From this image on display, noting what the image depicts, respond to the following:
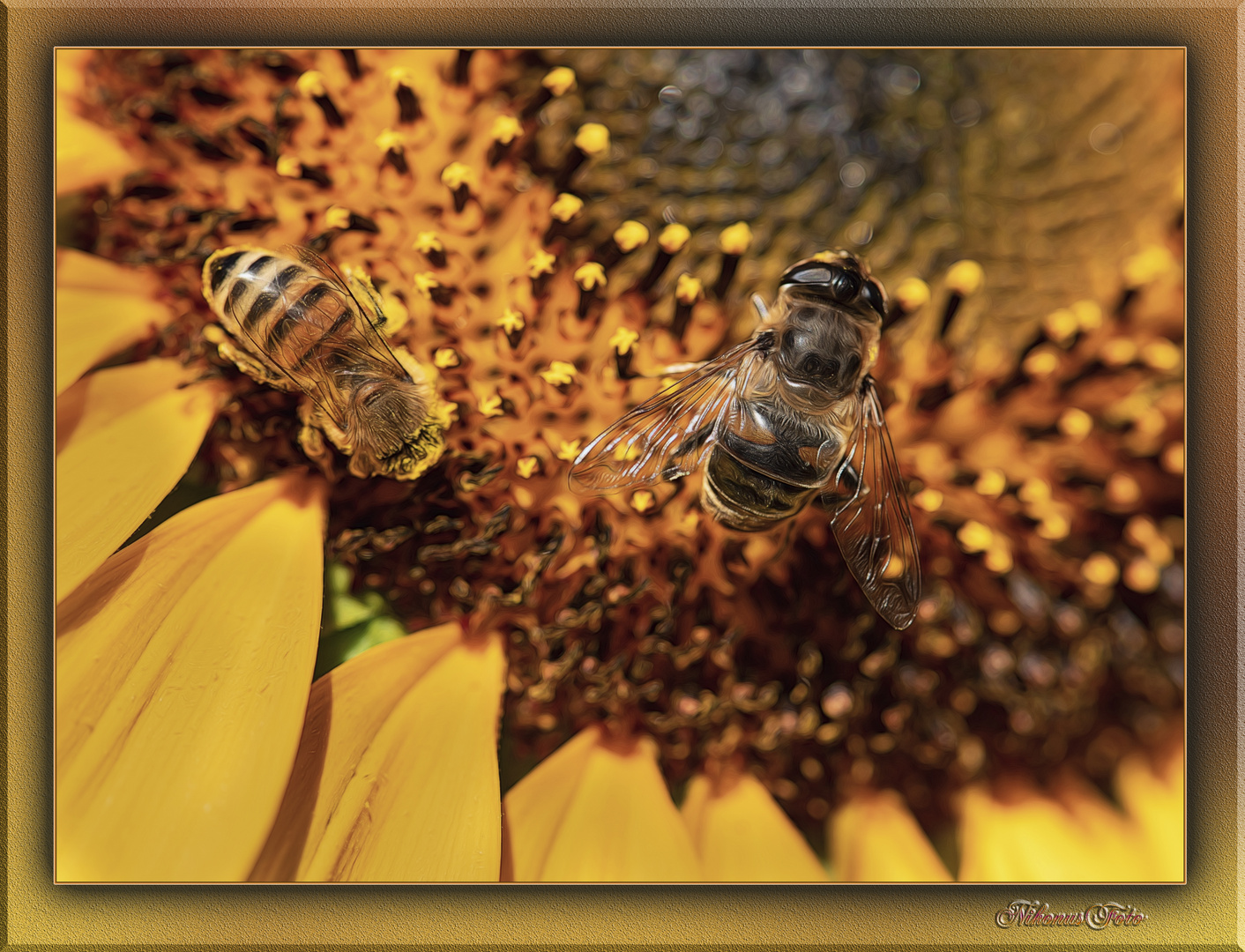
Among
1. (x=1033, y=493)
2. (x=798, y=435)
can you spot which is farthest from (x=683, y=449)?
(x=1033, y=493)

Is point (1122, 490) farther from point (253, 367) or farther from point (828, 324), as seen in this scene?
point (253, 367)

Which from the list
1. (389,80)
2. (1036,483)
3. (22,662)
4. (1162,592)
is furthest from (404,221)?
(1162,592)

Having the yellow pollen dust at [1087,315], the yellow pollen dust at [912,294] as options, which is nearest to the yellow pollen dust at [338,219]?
the yellow pollen dust at [912,294]

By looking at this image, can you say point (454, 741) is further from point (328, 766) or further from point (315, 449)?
point (315, 449)

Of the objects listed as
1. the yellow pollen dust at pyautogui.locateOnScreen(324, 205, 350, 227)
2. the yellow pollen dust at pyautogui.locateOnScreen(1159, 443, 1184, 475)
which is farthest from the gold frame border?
the yellow pollen dust at pyautogui.locateOnScreen(324, 205, 350, 227)

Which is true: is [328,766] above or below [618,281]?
below

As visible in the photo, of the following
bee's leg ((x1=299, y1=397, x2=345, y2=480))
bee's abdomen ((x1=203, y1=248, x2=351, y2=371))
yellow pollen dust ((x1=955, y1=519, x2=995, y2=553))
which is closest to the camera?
bee's abdomen ((x1=203, y1=248, x2=351, y2=371))

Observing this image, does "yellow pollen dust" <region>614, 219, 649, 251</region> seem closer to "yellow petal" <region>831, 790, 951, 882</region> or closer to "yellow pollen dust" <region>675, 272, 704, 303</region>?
"yellow pollen dust" <region>675, 272, 704, 303</region>
